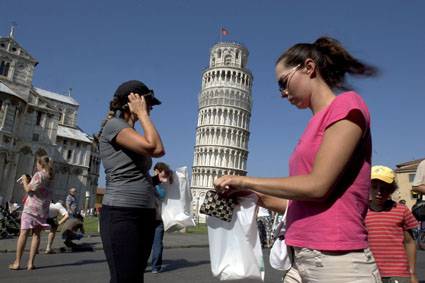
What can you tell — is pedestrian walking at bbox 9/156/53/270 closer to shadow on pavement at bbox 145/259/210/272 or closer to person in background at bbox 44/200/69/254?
shadow on pavement at bbox 145/259/210/272

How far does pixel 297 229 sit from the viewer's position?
1.70 m

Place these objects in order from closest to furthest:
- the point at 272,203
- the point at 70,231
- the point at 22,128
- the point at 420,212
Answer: the point at 272,203, the point at 420,212, the point at 70,231, the point at 22,128

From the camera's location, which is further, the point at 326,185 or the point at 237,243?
the point at 237,243

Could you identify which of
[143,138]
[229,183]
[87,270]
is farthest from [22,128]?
[229,183]

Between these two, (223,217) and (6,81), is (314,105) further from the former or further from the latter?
(6,81)

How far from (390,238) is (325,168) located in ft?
Result: 7.27

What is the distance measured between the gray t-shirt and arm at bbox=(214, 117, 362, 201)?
1435mm

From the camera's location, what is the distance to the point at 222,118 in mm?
71375

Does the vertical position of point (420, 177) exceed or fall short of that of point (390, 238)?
it exceeds it

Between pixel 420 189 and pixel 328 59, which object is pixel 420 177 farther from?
pixel 328 59

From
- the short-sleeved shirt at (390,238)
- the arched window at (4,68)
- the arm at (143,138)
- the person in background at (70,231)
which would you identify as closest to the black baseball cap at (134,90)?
the arm at (143,138)

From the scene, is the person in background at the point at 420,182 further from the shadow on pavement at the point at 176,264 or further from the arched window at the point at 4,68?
the arched window at the point at 4,68

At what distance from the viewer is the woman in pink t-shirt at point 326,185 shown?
157 cm

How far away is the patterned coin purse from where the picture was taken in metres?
2.01
